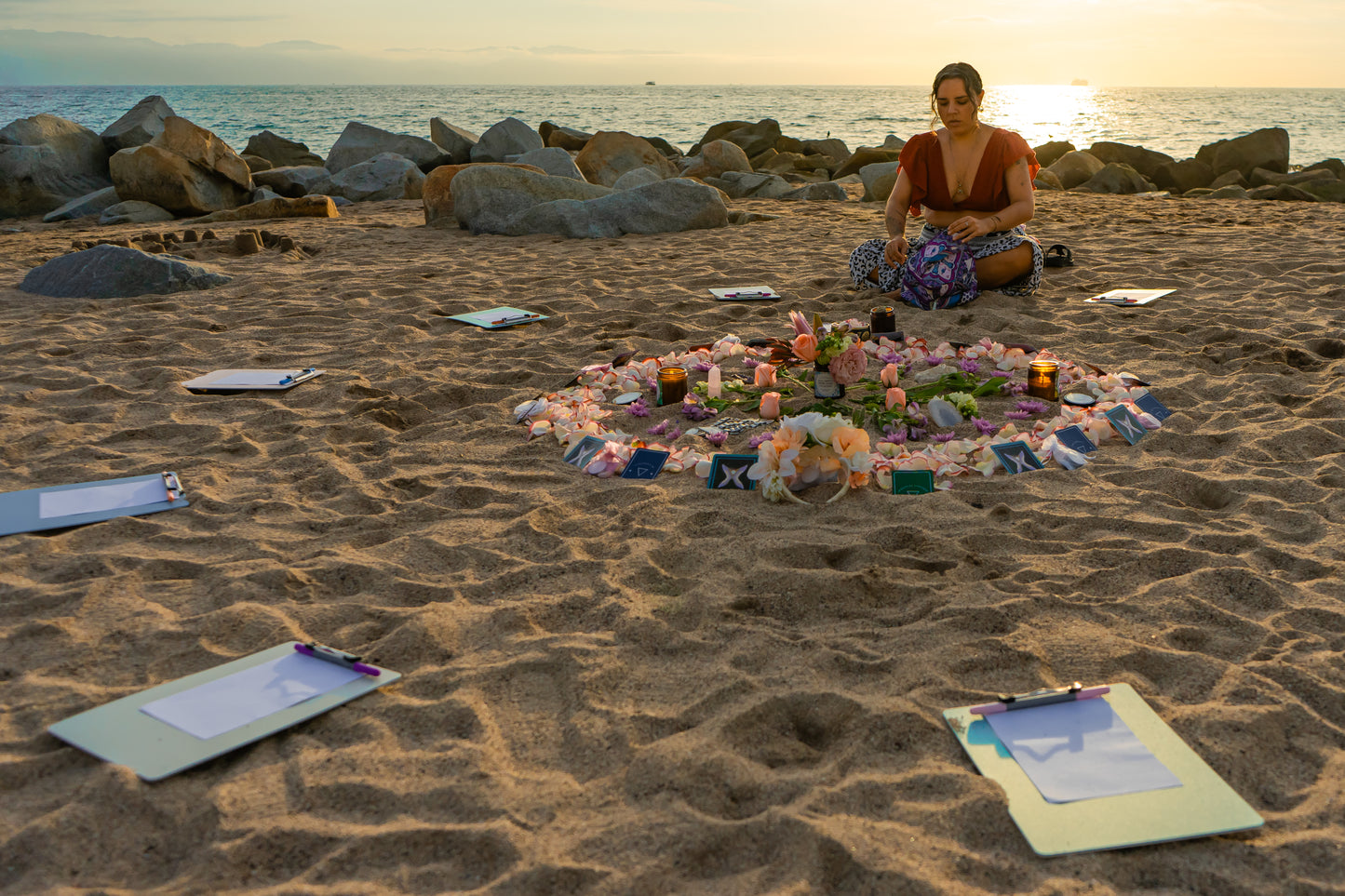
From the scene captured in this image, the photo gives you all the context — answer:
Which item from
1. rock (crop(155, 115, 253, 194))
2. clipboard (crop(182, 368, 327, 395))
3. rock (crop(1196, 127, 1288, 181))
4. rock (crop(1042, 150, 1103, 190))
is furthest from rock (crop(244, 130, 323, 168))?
rock (crop(1196, 127, 1288, 181))

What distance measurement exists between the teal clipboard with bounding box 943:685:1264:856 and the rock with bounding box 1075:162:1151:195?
44.4 ft

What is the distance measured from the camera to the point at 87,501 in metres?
3.32

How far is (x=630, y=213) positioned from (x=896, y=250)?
13.8ft

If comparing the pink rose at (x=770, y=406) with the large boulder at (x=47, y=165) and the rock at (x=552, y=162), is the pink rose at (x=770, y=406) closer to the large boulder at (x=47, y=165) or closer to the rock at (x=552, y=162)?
the rock at (x=552, y=162)

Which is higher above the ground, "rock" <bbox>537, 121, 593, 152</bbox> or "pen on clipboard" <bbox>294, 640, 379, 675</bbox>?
"rock" <bbox>537, 121, 593, 152</bbox>

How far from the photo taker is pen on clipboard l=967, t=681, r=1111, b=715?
211cm

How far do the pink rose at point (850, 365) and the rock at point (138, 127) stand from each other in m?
13.3

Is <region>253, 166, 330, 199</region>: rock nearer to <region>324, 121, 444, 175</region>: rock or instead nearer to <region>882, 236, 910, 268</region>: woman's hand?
<region>324, 121, 444, 175</region>: rock

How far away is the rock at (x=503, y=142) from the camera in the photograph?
16.3 m

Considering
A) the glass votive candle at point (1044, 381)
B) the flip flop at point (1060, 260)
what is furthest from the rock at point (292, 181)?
the glass votive candle at point (1044, 381)

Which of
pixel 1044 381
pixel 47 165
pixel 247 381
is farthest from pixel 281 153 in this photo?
pixel 1044 381

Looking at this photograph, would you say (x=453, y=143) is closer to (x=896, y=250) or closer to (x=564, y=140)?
(x=564, y=140)

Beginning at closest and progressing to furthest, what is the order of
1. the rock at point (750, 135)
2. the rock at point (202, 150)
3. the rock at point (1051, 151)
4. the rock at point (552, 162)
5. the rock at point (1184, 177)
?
the rock at point (202, 150)
the rock at point (552, 162)
the rock at point (1184, 177)
the rock at point (1051, 151)
the rock at point (750, 135)

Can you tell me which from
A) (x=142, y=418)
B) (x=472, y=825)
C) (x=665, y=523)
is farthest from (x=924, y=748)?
(x=142, y=418)
